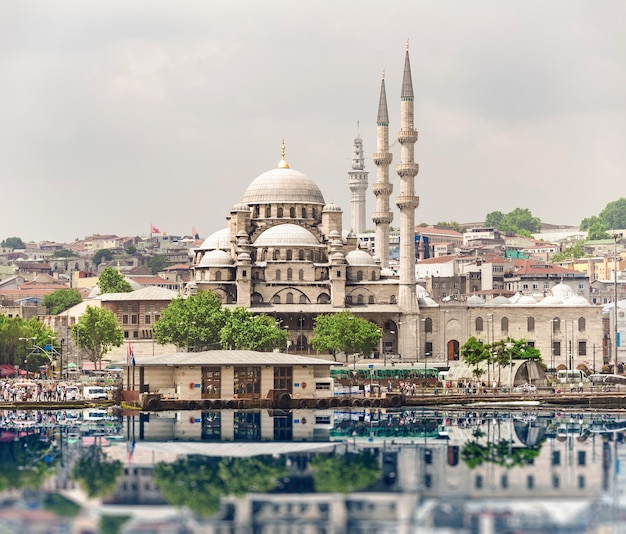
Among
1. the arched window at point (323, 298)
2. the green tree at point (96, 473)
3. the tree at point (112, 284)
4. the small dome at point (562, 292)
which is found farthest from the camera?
the tree at point (112, 284)

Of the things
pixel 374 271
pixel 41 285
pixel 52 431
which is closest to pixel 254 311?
pixel 374 271

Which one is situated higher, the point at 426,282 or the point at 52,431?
the point at 426,282

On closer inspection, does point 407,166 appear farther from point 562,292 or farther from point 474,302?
point 562,292

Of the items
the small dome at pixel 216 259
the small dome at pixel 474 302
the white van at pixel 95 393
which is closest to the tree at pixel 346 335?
the small dome at pixel 216 259

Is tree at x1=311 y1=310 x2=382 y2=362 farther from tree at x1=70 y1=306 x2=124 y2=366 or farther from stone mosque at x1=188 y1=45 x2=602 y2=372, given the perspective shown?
tree at x1=70 y1=306 x2=124 y2=366

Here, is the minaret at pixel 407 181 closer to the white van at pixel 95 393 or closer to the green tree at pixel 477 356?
the green tree at pixel 477 356

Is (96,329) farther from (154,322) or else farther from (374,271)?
(374,271)
